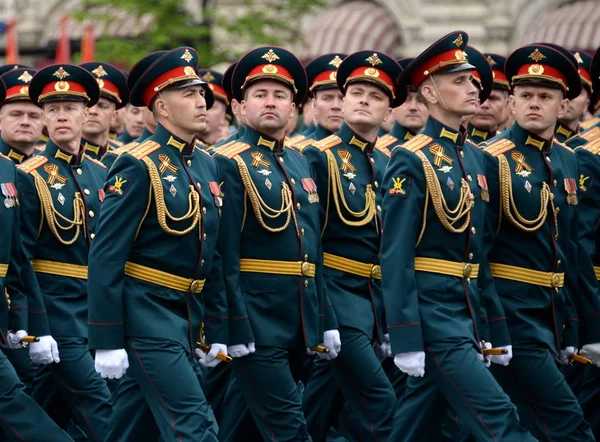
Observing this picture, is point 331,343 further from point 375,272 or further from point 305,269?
point 375,272

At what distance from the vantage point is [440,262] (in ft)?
26.1

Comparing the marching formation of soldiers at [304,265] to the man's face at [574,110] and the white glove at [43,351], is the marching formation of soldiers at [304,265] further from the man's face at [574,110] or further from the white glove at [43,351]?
the man's face at [574,110]

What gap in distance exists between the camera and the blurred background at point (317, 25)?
23.2 metres

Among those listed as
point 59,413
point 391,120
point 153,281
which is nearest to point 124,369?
point 153,281

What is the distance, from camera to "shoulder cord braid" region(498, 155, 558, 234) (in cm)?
838

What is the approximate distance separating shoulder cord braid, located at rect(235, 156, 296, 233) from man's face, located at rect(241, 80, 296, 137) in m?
0.26

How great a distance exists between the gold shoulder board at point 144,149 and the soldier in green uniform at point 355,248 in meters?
1.53

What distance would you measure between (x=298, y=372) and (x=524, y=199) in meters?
1.58

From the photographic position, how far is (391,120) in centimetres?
1288

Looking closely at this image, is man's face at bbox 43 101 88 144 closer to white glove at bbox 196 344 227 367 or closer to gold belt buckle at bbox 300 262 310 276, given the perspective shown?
gold belt buckle at bbox 300 262 310 276

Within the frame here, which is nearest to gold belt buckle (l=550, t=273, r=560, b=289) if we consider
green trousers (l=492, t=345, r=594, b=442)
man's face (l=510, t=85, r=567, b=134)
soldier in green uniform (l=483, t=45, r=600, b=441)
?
soldier in green uniform (l=483, t=45, r=600, b=441)

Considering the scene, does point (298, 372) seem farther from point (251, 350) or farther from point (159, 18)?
point (159, 18)

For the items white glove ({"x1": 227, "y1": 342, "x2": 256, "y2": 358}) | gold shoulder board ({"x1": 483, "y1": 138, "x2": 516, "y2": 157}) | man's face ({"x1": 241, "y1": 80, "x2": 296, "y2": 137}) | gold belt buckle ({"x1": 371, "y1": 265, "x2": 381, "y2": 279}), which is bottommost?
white glove ({"x1": 227, "y1": 342, "x2": 256, "y2": 358})

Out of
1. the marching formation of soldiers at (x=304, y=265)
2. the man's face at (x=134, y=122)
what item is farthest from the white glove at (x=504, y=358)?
the man's face at (x=134, y=122)
